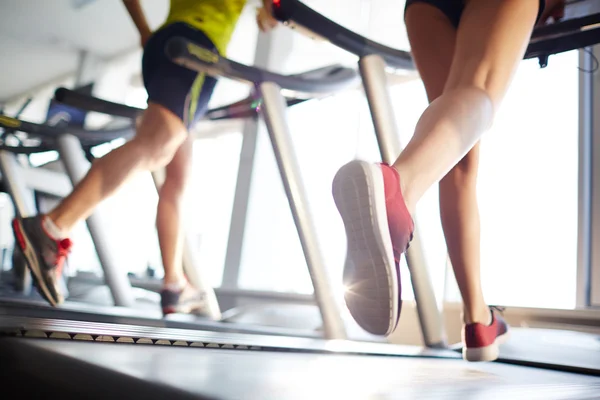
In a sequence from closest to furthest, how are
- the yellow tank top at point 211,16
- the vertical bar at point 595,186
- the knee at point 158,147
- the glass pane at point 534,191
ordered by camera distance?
the knee at point 158,147 → the yellow tank top at point 211,16 → the vertical bar at point 595,186 → the glass pane at point 534,191

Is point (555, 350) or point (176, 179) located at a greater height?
point (176, 179)

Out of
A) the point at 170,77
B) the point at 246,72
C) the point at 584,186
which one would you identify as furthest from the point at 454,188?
the point at 584,186

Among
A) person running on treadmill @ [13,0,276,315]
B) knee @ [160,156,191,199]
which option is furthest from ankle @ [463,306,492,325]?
knee @ [160,156,191,199]

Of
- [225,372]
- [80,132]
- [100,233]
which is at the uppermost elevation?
[80,132]

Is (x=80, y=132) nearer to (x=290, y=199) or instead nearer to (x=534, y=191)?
(x=290, y=199)

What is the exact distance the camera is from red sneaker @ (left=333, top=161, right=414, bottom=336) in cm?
84

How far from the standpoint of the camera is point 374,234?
2.77 ft

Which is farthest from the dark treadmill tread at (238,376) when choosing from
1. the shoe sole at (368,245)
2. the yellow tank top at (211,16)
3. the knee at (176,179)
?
the yellow tank top at (211,16)

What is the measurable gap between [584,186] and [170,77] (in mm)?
1841

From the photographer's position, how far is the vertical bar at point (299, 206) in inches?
72.8

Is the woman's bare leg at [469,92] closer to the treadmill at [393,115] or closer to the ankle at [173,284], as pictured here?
the treadmill at [393,115]

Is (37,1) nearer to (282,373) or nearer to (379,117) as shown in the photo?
(379,117)

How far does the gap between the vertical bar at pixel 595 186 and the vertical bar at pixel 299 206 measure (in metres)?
1.16

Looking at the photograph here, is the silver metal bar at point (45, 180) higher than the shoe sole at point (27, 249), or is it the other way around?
the silver metal bar at point (45, 180)
